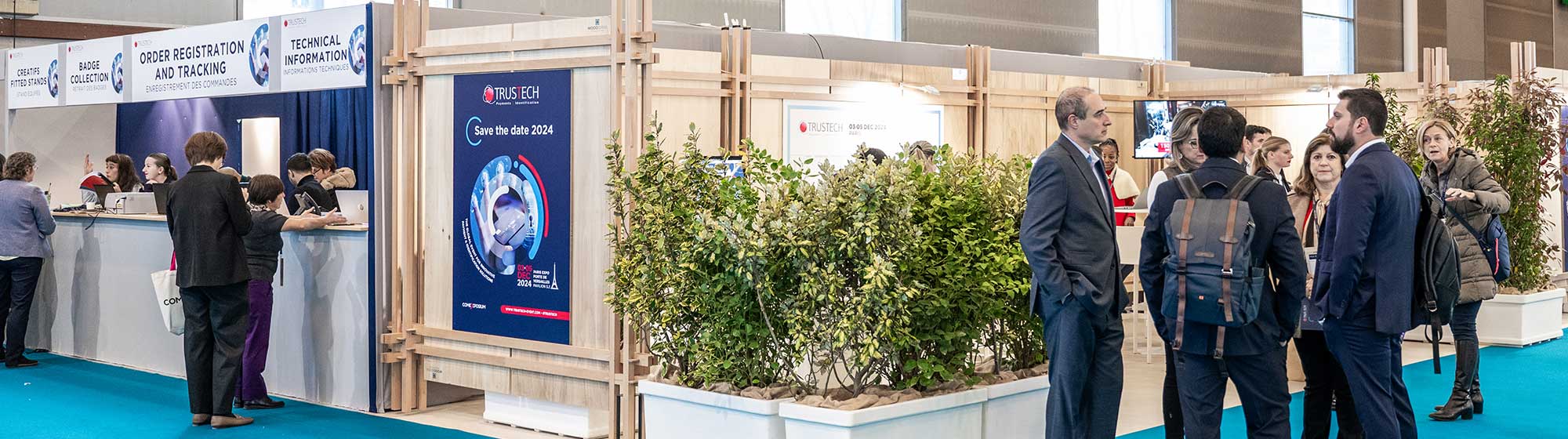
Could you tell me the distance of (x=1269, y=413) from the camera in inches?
150

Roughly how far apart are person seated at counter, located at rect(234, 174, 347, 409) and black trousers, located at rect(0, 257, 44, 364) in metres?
2.45

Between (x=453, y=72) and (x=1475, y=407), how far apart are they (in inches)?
178

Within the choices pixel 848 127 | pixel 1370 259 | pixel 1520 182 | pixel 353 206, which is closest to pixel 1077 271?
pixel 1370 259

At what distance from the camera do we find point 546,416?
5637 millimetres

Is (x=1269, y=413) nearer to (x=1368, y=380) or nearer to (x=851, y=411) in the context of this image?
(x=1368, y=380)

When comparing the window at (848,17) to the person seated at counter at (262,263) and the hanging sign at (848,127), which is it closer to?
the hanging sign at (848,127)

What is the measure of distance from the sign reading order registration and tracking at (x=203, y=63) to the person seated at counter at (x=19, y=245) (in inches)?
26.4

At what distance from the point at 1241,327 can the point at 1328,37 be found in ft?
58.6

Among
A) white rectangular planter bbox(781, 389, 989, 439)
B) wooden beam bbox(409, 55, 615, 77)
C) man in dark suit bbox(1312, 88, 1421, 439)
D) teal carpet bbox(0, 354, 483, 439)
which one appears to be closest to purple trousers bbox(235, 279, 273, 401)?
teal carpet bbox(0, 354, 483, 439)

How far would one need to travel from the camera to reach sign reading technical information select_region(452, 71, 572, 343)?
5.43m

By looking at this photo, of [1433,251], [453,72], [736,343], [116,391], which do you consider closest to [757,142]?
[453,72]

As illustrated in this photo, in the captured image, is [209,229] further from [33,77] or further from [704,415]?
[33,77]

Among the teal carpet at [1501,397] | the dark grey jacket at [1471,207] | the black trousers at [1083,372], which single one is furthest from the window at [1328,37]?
the black trousers at [1083,372]

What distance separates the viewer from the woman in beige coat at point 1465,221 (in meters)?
5.63
